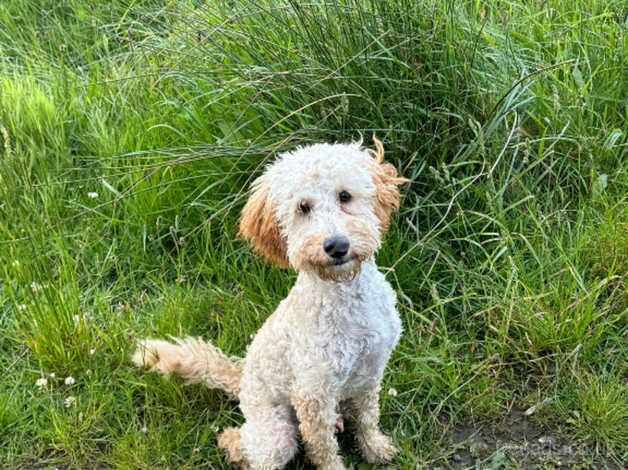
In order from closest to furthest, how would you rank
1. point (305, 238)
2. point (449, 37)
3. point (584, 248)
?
1. point (305, 238)
2. point (584, 248)
3. point (449, 37)

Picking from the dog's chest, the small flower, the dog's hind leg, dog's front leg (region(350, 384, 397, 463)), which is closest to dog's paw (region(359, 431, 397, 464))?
Result: dog's front leg (region(350, 384, 397, 463))

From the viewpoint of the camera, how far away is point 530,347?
10.8 ft

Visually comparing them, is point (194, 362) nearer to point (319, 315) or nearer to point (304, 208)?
point (319, 315)

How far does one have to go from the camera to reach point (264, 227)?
2.64 m

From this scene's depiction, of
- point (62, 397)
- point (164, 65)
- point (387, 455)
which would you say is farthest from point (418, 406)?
point (164, 65)

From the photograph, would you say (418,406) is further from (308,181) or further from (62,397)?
(62,397)

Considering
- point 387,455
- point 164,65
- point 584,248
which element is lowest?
point 387,455

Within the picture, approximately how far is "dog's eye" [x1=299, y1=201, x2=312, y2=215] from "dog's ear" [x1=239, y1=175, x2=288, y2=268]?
0.11m

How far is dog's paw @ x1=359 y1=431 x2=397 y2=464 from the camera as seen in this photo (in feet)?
9.94

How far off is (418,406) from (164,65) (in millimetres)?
2584

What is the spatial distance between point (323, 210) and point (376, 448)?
1.15 meters

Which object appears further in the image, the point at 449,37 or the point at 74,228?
the point at 74,228

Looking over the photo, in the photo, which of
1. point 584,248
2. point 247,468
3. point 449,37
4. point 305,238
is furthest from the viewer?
point 449,37

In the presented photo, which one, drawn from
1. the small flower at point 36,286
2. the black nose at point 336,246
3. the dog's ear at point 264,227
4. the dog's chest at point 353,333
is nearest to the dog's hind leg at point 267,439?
the dog's chest at point 353,333
